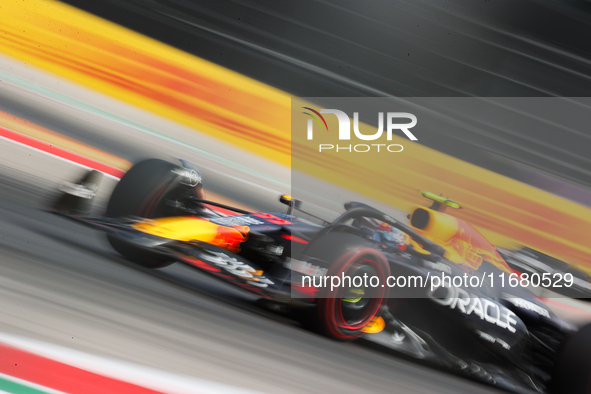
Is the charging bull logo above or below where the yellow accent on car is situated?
above

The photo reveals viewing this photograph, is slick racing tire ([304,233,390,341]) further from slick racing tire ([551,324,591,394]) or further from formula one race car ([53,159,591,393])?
slick racing tire ([551,324,591,394])

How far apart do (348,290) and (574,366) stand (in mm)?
1083

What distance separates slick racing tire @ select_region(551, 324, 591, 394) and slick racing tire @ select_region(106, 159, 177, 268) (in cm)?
183

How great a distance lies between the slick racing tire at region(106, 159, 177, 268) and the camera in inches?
83.3

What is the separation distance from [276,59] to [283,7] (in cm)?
33

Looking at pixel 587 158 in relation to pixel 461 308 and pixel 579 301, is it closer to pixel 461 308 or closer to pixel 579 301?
pixel 579 301

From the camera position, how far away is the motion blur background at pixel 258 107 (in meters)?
1.86

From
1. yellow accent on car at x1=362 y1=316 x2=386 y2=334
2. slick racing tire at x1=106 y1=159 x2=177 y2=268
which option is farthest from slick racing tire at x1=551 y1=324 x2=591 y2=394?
slick racing tire at x1=106 y1=159 x2=177 y2=268

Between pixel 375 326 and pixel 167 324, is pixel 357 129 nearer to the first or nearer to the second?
pixel 375 326

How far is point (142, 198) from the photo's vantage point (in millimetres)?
2119

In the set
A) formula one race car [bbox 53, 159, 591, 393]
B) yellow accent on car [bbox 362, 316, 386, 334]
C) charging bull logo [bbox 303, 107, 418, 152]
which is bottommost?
yellow accent on car [bbox 362, 316, 386, 334]

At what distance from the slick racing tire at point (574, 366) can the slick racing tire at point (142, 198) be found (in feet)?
6.02

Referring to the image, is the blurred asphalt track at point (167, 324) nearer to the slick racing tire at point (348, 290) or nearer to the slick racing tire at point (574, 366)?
the slick racing tire at point (348, 290)

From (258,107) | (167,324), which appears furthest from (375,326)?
(258,107)
